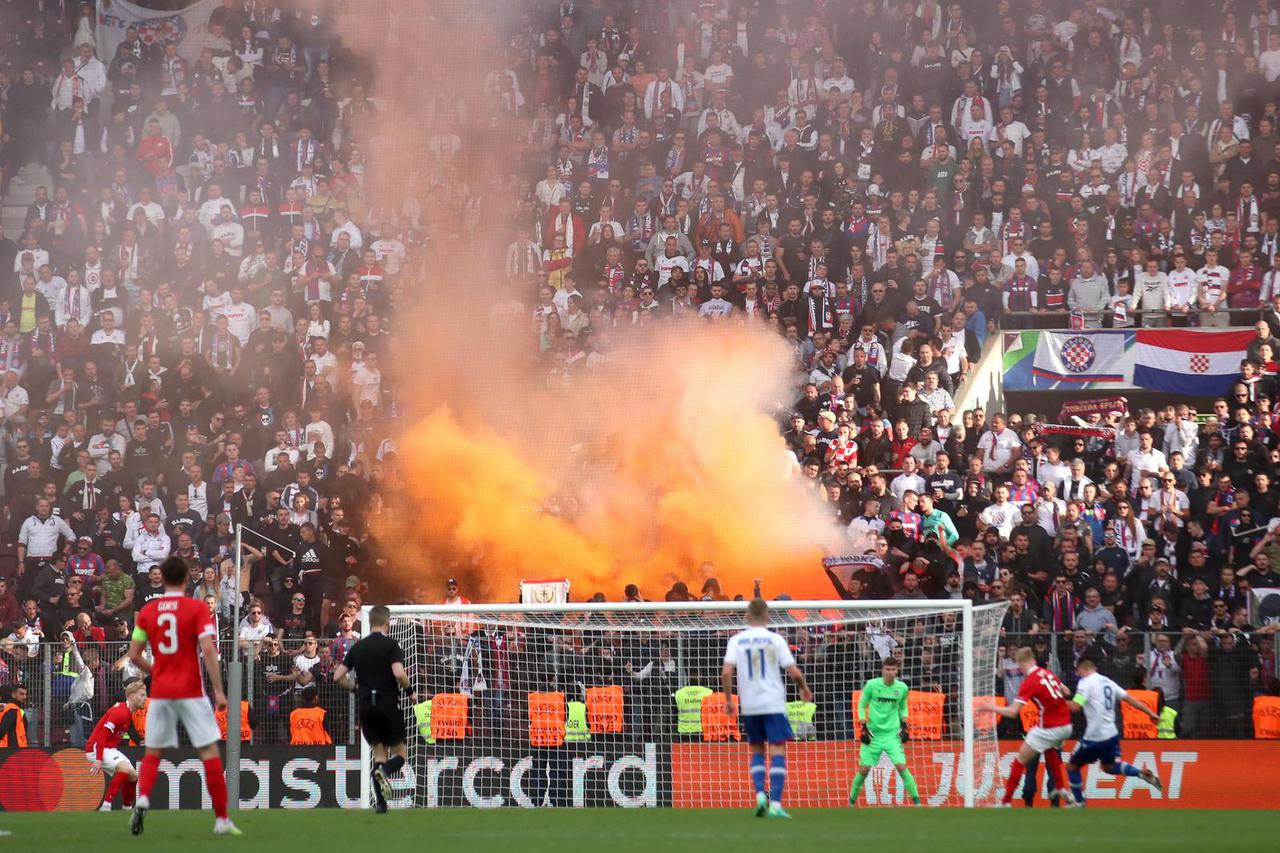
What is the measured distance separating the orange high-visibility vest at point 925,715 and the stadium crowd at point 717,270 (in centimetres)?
97

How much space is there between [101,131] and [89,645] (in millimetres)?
11861

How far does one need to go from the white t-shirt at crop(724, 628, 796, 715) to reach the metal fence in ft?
13.5

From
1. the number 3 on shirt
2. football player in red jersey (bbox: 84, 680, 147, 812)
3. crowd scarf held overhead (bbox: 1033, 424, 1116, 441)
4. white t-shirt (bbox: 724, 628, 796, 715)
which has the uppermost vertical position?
crowd scarf held overhead (bbox: 1033, 424, 1116, 441)

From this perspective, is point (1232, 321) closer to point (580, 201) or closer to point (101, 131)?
point (580, 201)

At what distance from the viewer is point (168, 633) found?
9.73m

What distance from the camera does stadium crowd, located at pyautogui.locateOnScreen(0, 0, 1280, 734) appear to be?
55.4ft

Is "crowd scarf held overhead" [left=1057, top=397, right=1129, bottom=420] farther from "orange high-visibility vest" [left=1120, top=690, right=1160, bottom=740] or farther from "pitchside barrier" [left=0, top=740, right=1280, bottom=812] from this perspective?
"pitchside barrier" [left=0, top=740, right=1280, bottom=812]

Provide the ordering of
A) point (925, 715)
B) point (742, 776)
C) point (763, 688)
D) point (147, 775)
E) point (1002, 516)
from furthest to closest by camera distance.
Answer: point (1002, 516) < point (742, 776) < point (925, 715) < point (763, 688) < point (147, 775)

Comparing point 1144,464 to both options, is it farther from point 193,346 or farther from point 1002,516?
point 193,346

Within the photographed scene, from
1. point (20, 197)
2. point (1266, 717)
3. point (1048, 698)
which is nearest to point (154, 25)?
point (20, 197)

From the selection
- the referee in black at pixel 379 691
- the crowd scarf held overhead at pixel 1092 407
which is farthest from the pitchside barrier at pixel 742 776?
the crowd scarf held overhead at pixel 1092 407

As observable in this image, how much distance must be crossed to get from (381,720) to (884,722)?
414 cm

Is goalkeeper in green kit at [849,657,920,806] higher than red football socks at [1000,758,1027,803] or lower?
higher

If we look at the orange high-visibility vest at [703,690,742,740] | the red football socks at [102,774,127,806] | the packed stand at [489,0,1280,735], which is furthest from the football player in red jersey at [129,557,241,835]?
the packed stand at [489,0,1280,735]
